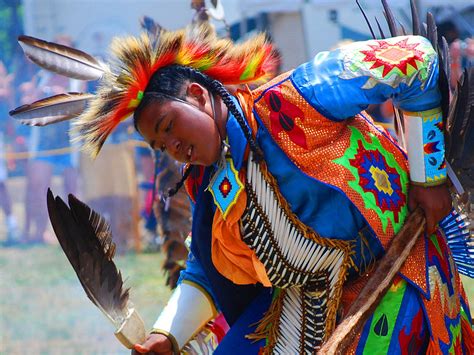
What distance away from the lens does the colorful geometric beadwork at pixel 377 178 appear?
2.82 meters

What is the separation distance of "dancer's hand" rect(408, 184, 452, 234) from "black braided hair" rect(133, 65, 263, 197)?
1.56 ft

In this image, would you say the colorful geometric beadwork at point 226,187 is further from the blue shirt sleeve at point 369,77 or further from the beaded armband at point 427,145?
the beaded armband at point 427,145

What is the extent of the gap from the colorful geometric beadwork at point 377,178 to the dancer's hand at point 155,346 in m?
0.82

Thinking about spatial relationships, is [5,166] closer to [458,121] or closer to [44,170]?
[44,170]

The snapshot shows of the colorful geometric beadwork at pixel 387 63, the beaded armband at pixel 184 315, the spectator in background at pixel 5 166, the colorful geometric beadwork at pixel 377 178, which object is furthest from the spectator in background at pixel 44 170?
the colorful geometric beadwork at pixel 387 63

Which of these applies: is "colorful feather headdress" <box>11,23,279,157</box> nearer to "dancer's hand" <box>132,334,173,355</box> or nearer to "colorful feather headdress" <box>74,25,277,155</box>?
"colorful feather headdress" <box>74,25,277,155</box>

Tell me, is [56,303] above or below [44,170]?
below

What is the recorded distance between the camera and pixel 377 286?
2793 millimetres

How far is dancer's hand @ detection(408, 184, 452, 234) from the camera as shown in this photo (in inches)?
113

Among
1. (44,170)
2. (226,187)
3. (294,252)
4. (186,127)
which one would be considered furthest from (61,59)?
(44,170)

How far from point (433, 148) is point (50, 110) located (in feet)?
3.70

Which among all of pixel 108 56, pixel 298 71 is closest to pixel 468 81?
pixel 298 71

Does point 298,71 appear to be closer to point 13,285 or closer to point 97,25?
point 13,285

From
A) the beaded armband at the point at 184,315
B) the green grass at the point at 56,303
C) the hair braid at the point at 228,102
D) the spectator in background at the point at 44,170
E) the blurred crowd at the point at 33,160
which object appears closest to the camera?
the hair braid at the point at 228,102
